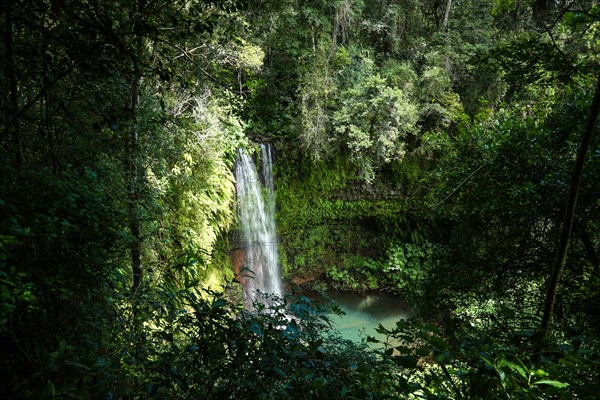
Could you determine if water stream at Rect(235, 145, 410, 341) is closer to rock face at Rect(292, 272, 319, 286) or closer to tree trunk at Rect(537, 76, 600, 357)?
rock face at Rect(292, 272, 319, 286)

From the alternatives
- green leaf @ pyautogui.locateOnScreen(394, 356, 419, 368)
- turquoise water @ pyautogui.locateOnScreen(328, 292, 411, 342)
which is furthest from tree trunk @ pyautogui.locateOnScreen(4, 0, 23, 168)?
turquoise water @ pyautogui.locateOnScreen(328, 292, 411, 342)

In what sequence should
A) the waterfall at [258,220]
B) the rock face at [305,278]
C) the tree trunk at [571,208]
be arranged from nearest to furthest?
the tree trunk at [571,208] → the waterfall at [258,220] → the rock face at [305,278]

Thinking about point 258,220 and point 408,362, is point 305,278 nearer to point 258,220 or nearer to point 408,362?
point 258,220

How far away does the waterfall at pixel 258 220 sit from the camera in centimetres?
934

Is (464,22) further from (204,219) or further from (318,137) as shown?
(204,219)

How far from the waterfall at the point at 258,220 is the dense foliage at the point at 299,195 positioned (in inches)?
22.4

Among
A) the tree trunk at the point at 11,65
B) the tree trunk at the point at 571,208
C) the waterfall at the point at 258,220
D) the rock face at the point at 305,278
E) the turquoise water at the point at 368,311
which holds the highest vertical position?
the tree trunk at the point at 11,65

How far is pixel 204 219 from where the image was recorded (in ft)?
22.2

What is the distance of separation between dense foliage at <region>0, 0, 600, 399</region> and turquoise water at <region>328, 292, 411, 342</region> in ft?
1.28

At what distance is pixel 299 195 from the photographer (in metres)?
11.1

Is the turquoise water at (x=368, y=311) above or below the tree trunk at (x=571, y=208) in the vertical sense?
below

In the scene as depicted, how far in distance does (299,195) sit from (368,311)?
14.5ft

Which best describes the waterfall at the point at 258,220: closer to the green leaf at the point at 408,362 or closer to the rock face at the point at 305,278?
the rock face at the point at 305,278

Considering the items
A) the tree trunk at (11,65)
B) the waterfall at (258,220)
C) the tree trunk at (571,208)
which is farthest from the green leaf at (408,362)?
the waterfall at (258,220)
